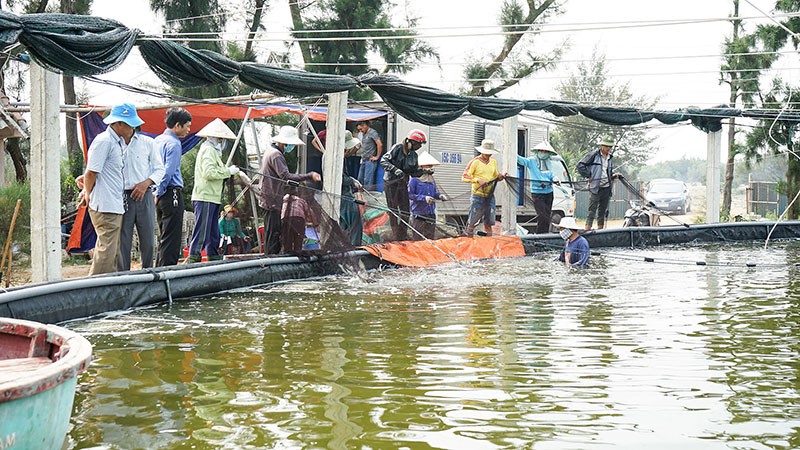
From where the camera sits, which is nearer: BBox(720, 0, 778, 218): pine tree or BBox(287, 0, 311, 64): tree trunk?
BBox(287, 0, 311, 64): tree trunk

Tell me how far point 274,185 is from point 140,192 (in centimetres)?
229

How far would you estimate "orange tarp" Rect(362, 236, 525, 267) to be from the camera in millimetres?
13430

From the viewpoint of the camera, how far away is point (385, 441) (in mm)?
4555

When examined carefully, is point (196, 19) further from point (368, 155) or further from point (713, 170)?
point (713, 170)

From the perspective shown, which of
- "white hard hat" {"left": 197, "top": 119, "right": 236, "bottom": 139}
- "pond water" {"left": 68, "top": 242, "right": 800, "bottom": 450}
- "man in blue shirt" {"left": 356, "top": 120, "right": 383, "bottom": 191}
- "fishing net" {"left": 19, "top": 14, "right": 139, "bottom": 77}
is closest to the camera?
"pond water" {"left": 68, "top": 242, "right": 800, "bottom": 450}

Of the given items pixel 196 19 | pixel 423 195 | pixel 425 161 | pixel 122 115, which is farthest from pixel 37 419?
pixel 196 19

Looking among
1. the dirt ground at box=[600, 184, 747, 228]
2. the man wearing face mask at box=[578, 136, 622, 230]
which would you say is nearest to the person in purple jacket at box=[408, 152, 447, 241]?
the man wearing face mask at box=[578, 136, 622, 230]

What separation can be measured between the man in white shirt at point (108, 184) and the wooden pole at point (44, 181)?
1.30 feet

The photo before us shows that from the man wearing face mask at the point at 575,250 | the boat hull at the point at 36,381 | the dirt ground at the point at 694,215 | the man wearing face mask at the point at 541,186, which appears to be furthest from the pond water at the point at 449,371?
the dirt ground at the point at 694,215

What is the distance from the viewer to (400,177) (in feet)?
46.9

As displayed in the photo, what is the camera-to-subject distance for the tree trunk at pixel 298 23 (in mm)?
20562

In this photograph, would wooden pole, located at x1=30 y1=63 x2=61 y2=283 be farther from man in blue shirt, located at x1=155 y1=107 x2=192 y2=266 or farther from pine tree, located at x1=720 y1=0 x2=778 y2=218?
pine tree, located at x1=720 y1=0 x2=778 y2=218

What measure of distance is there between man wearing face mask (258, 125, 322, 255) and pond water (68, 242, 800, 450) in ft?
4.75

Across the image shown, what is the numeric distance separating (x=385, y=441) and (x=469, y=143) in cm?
1561
